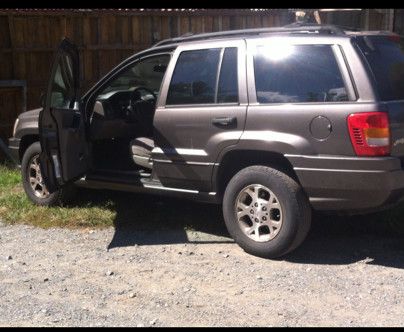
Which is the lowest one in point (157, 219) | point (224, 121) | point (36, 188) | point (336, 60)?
point (157, 219)

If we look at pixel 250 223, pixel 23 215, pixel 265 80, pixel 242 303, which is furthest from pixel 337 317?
pixel 23 215

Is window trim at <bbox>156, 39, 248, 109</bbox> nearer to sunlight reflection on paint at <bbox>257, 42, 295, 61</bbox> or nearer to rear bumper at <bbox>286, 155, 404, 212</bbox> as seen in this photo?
sunlight reflection on paint at <bbox>257, 42, 295, 61</bbox>

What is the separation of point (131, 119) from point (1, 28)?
4.28m

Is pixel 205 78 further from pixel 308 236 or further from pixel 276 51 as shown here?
pixel 308 236

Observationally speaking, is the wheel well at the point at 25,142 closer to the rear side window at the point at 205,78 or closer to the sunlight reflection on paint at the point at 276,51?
the rear side window at the point at 205,78

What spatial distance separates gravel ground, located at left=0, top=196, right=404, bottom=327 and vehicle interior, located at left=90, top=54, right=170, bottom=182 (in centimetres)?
62

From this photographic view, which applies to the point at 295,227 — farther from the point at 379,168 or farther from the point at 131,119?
the point at 131,119

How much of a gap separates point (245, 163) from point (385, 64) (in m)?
1.47

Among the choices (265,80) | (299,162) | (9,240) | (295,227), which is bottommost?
(9,240)

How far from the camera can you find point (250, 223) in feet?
18.5

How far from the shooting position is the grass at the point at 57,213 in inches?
261

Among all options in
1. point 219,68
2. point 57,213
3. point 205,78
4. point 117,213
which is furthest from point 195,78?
point 57,213

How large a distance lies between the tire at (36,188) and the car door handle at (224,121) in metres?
2.21

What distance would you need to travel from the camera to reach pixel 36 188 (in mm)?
7238
